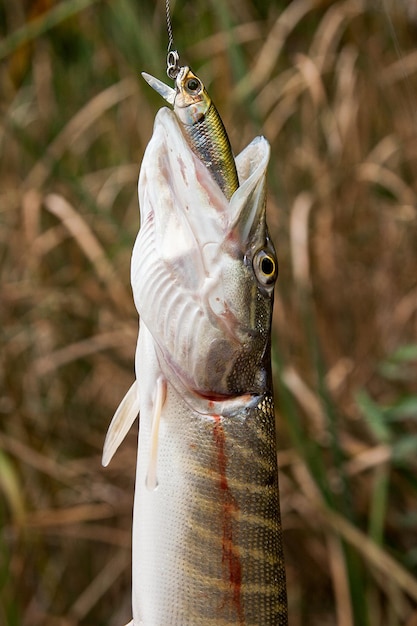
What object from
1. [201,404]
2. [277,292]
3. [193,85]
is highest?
[277,292]

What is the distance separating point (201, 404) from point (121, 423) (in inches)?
3.4

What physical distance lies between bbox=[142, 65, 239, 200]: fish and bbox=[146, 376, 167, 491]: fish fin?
209mm

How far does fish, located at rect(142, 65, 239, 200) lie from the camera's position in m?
0.75

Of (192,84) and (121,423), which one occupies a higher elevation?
(192,84)

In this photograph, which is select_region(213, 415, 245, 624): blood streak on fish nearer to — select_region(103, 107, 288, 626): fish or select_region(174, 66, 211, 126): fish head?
select_region(103, 107, 288, 626): fish

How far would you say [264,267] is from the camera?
2.65 ft

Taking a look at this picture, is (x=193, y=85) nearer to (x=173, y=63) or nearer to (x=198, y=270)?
(x=173, y=63)

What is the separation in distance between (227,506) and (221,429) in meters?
0.07

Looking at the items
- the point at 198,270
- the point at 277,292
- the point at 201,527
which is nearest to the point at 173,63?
the point at 198,270

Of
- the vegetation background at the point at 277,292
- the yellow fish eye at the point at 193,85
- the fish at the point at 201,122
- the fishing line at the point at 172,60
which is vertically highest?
the vegetation background at the point at 277,292

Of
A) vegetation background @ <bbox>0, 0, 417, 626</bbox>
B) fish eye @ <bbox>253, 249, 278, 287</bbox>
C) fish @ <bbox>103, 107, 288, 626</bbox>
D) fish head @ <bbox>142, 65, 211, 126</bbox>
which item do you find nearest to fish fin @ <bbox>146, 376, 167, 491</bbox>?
fish @ <bbox>103, 107, 288, 626</bbox>

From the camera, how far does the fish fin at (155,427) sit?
726mm

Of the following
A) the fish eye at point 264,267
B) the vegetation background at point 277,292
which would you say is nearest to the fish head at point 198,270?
the fish eye at point 264,267

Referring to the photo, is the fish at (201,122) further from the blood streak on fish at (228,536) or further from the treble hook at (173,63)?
the blood streak on fish at (228,536)
